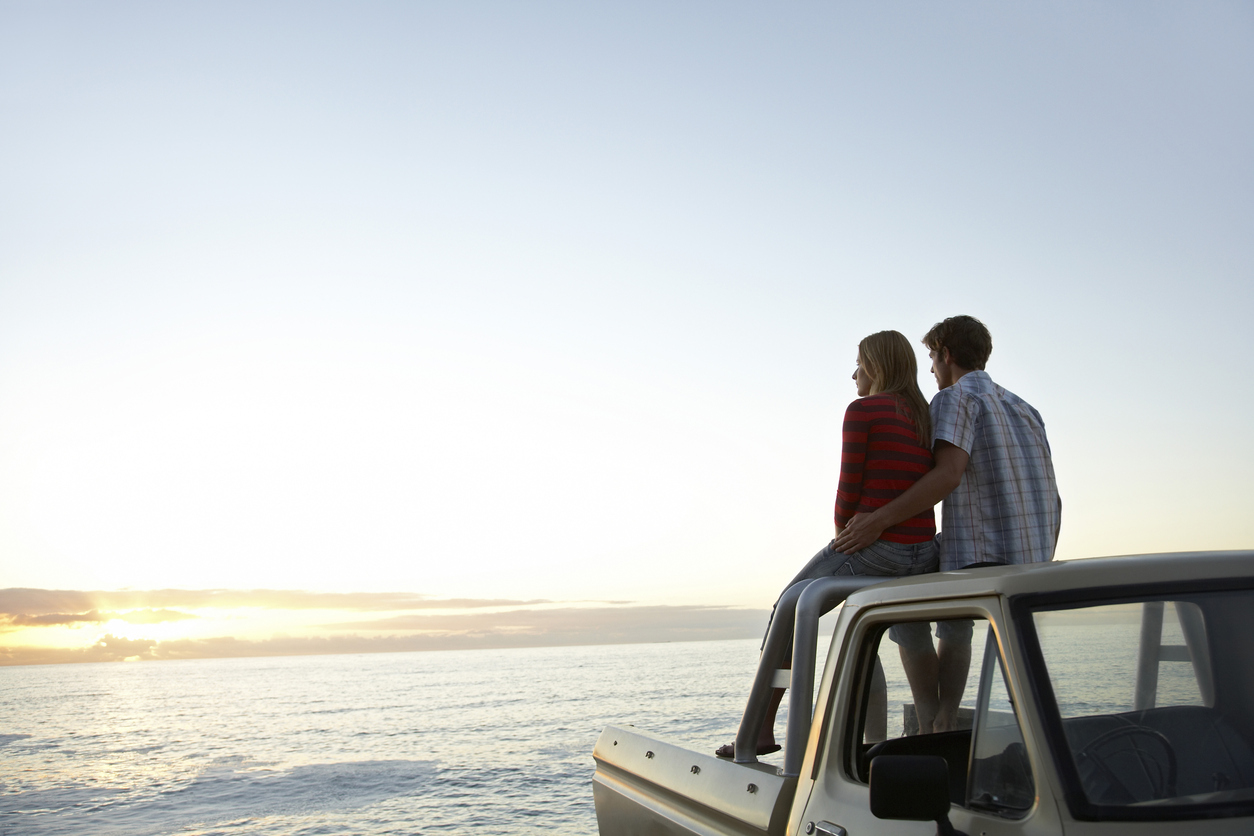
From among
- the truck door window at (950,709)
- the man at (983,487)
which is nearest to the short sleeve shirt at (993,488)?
the man at (983,487)

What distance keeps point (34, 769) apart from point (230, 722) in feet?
97.4

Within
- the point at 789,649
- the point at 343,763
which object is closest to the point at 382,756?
the point at 343,763

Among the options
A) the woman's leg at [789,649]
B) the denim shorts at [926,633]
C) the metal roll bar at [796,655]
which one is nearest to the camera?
the denim shorts at [926,633]

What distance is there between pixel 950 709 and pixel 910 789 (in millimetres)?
940

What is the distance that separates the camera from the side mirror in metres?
1.91

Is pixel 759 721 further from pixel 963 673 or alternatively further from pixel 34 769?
pixel 34 769

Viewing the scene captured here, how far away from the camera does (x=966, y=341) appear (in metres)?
4.07

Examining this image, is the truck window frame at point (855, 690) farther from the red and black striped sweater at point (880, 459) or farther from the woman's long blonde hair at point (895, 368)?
the woman's long blonde hair at point (895, 368)

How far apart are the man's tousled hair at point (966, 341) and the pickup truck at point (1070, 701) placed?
1778 mm

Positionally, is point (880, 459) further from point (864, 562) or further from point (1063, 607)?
point (1063, 607)

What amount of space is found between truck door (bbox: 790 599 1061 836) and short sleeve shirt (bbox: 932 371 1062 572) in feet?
3.17

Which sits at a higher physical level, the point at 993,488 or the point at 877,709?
the point at 993,488

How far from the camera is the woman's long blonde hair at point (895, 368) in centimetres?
386

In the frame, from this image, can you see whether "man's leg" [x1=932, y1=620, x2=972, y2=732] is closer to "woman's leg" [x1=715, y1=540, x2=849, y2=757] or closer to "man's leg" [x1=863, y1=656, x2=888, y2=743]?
"man's leg" [x1=863, y1=656, x2=888, y2=743]
